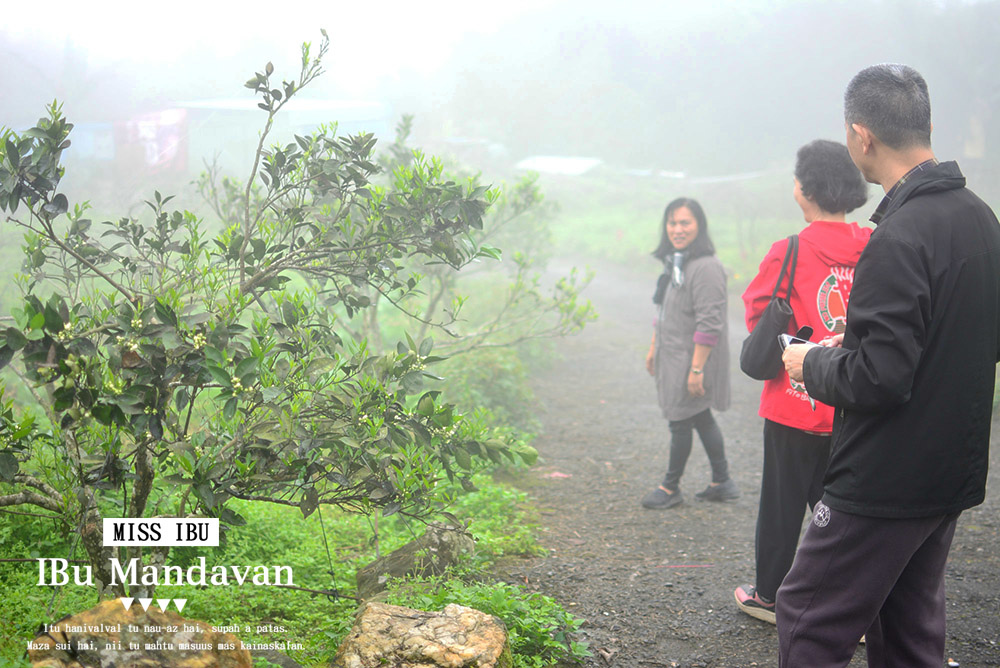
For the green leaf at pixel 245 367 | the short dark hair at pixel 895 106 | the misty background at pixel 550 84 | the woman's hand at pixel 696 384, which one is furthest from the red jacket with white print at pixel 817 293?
the misty background at pixel 550 84

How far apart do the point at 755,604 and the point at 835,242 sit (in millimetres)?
1637

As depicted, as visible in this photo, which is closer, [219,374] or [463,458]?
[219,374]

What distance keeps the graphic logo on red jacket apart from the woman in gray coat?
1777 millimetres

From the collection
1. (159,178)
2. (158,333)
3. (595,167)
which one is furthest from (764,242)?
(158,333)

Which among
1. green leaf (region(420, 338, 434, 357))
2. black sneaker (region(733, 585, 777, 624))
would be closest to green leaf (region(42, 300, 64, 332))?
green leaf (region(420, 338, 434, 357))

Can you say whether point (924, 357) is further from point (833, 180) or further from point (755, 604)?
point (755, 604)

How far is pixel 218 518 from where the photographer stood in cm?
228

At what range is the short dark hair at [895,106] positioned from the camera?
2.05m

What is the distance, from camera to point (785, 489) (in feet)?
10.1

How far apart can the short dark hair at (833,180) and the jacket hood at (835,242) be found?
11cm

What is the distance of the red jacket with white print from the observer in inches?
115

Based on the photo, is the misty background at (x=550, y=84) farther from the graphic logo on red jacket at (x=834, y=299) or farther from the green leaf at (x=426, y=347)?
the graphic logo on red jacket at (x=834, y=299)

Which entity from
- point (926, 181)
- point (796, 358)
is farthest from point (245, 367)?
point (926, 181)

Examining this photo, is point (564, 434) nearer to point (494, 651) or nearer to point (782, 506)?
point (782, 506)
